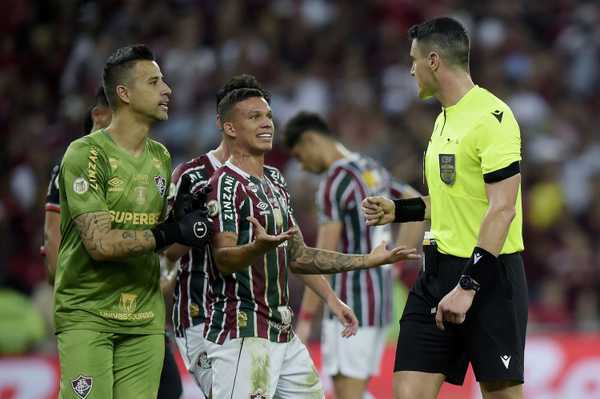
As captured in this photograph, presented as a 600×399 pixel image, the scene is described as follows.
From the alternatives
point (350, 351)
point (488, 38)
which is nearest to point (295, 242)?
point (350, 351)

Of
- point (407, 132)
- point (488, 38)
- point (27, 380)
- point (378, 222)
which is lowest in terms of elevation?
point (27, 380)

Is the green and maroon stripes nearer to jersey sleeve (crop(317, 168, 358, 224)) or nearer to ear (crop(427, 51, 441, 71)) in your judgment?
jersey sleeve (crop(317, 168, 358, 224))

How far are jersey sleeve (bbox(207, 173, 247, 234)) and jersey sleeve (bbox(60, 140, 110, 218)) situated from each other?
0.55m

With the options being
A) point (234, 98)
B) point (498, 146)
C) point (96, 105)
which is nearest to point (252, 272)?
point (234, 98)

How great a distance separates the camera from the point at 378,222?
6.14 metres

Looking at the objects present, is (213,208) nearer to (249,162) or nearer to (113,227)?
(249,162)

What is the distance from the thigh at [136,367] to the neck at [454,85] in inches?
77.3

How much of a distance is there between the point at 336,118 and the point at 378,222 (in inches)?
300

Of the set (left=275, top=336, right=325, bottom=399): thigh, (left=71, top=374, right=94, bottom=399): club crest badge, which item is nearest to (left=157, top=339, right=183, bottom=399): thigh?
(left=275, top=336, right=325, bottom=399): thigh

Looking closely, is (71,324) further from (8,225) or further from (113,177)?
(8,225)

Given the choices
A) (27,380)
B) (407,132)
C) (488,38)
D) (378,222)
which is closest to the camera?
(378,222)

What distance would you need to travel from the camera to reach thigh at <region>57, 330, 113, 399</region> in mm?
5527

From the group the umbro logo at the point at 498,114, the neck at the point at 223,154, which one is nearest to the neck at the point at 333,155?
the neck at the point at 223,154

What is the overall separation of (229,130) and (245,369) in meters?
1.28
